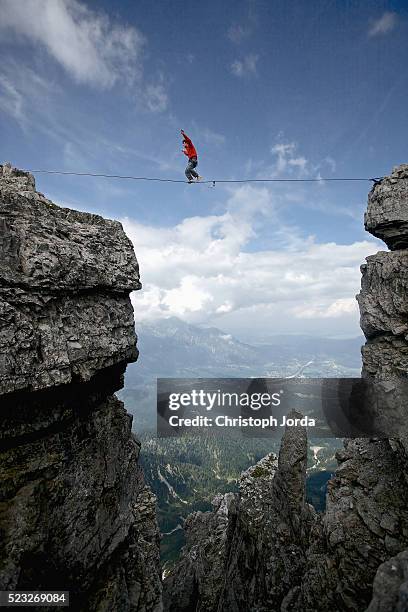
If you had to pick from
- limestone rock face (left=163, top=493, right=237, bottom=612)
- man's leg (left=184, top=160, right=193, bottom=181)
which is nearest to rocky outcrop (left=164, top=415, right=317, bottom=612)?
limestone rock face (left=163, top=493, right=237, bottom=612)

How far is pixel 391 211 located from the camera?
798 inches

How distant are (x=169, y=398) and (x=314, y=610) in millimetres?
14765

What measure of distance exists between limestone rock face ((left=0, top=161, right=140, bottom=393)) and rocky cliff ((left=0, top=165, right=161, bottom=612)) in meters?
0.04

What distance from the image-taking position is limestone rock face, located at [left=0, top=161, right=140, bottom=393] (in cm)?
1101

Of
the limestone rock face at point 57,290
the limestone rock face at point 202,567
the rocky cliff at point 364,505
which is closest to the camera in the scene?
the limestone rock face at point 57,290

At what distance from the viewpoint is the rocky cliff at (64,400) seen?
36.3 ft

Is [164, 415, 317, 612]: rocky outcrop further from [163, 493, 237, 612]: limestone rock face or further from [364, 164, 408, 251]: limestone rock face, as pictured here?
[364, 164, 408, 251]: limestone rock face

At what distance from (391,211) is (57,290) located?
786 inches

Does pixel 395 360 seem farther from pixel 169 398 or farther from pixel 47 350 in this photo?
pixel 47 350

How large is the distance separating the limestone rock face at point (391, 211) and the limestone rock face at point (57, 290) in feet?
52.1

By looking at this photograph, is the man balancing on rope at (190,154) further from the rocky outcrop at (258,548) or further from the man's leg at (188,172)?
the rocky outcrop at (258,548)

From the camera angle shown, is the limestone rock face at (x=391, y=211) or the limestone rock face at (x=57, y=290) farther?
the limestone rock face at (x=391, y=211)

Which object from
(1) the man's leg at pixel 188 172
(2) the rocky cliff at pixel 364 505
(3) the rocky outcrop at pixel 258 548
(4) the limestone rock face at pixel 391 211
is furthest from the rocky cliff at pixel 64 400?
(4) the limestone rock face at pixel 391 211

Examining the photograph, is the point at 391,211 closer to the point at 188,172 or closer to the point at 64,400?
the point at 188,172
